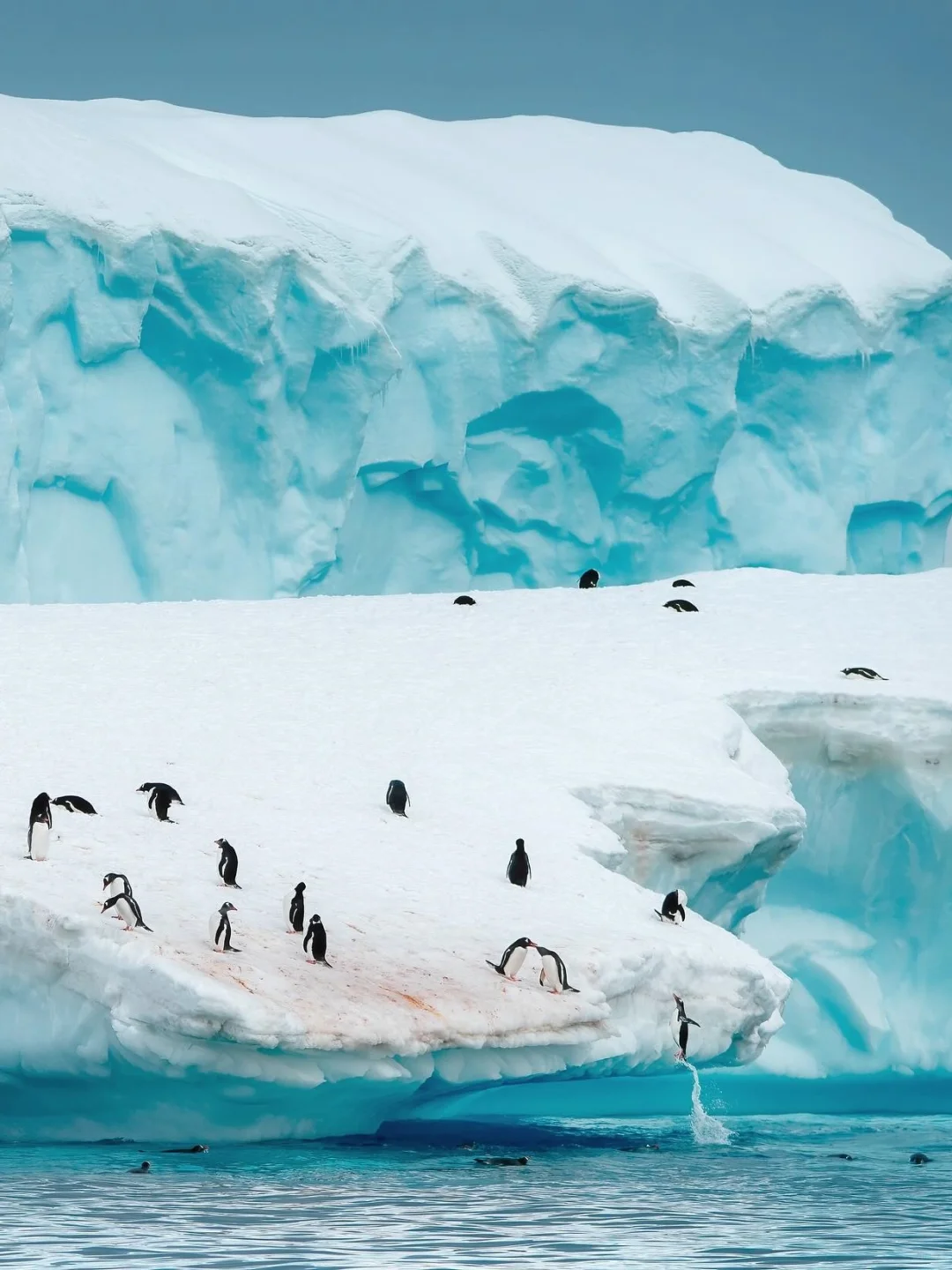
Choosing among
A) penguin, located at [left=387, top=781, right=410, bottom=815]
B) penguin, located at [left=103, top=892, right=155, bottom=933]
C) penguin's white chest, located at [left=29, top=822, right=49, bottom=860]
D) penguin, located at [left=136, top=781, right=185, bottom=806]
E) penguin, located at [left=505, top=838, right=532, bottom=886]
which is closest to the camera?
penguin, located at [left=103, top=892, right=155, bottom=933]

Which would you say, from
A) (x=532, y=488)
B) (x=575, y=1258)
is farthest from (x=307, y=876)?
(x=532, y=488)

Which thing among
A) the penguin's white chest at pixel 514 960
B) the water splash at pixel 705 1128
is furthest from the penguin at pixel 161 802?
the water splash at pixel 705 1128

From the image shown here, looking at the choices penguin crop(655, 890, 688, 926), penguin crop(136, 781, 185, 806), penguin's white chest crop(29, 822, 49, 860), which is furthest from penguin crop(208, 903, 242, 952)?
penguin crop(655, 890, 688, 926)

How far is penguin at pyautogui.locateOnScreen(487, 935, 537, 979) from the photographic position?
1038 cm

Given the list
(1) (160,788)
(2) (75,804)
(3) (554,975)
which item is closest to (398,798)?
(1) (160,788)

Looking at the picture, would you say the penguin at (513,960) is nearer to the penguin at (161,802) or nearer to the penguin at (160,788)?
the penguin at (161,802)

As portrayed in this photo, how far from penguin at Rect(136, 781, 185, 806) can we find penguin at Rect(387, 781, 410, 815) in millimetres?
1599

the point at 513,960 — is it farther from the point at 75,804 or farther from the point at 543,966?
the point at 75,804

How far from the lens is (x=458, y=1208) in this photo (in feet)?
28.4

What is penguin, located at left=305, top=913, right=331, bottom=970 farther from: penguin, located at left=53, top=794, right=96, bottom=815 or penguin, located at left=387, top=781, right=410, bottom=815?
penguin, located at left=387, top=781, right=410, bottom=815

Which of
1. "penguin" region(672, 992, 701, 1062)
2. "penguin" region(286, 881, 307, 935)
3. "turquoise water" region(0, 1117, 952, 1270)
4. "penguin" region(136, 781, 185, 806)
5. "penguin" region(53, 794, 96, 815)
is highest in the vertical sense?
"penguin" region(136, 781, 185, 806)

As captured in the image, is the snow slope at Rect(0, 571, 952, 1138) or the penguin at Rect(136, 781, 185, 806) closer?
the snow slope at Rect(0, 571, 952, 1138)

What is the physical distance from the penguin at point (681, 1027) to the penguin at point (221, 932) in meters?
3.25

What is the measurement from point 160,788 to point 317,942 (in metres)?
2.91
